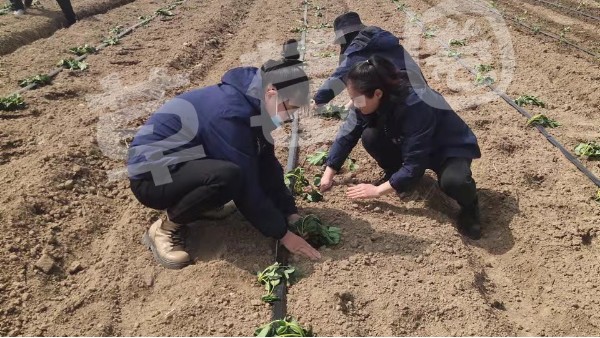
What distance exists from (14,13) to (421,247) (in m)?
10.3

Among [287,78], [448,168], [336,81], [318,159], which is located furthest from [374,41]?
[287,78]

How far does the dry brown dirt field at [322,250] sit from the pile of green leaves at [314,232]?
0.29ft

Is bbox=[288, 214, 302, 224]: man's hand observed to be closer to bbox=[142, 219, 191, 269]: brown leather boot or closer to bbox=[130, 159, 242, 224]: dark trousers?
bbox=[130, 159, 242, 224]: dark trousers

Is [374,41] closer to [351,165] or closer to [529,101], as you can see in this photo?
[351,165]

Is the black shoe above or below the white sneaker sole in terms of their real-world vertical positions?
below

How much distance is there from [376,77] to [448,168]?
883 mm

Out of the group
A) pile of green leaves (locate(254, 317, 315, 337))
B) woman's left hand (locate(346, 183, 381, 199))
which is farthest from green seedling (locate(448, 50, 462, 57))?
pile of green leaves (locate(254, 317, 315, 337))

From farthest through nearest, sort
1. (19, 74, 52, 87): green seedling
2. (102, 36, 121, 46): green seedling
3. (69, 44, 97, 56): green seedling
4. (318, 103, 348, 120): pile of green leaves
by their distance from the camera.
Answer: (102, 36, 121, 46): green seedling < (69, 44, 97, 56): green seedling < (19, 74, 52, 87): green seedling < (318, 103, 348, 120): pile of green leaves

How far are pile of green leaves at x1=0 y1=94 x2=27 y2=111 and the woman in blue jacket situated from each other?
11.1 ft

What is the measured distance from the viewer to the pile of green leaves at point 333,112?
209 inches

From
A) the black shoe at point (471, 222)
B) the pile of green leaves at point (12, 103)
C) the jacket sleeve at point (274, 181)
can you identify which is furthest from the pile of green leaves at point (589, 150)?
the pile of green leaves at point (12, 103)

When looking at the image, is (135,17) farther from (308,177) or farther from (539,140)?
(539,140)

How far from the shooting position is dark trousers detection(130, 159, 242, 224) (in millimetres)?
2602

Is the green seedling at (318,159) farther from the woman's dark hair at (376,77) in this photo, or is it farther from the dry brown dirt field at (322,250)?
the woman's dark hair at (376,77)
